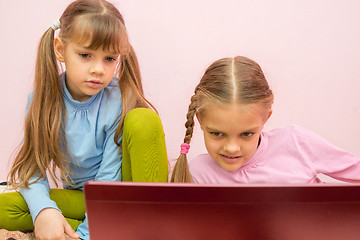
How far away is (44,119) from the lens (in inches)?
40.9

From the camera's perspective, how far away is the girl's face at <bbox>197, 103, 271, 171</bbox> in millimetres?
852

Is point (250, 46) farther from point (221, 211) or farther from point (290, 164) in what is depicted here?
point (221, 211)

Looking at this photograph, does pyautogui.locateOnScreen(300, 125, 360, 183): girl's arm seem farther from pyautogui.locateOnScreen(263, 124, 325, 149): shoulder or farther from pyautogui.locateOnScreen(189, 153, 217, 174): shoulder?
pyautogui.locateOnScreen(189, 153, 217, 174): shoulder

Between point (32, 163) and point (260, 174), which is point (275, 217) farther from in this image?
point (32, 163)

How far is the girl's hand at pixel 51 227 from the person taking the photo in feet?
3.00

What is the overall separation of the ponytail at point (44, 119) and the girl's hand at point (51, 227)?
13cm

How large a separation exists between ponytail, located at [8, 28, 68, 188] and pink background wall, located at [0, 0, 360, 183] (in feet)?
1.21

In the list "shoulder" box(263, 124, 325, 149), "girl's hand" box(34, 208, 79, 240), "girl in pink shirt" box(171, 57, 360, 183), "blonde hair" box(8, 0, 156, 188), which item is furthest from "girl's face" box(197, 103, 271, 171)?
"girl's hand" box(34, 208, 79, 240)

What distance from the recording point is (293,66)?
53.2 inches

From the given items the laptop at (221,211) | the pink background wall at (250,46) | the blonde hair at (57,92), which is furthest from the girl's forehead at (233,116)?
the pink background wall at (250,46)

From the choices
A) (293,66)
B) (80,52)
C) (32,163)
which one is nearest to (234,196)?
(80,52)

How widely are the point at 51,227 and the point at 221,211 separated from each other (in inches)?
23.1

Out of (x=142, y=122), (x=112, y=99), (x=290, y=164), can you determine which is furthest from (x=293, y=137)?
(x=112, y=99)

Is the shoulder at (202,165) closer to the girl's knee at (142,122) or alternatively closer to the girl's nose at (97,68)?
the girl's knee at (142,122)
